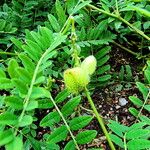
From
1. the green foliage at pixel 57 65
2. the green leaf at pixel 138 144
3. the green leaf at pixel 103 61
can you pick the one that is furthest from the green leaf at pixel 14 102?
the green leaf at pixel 103 61

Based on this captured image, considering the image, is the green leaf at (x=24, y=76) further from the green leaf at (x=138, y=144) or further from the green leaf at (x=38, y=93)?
the green leaf at (x=138, y=144)

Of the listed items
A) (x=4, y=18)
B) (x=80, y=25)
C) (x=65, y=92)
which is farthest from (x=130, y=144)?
(x=4, y=18)

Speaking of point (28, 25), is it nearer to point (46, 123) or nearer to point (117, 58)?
point (117, 58)

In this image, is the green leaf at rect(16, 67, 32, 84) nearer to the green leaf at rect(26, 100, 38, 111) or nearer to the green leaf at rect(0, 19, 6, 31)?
the green leaf at rect(26, 100, 38, 111)

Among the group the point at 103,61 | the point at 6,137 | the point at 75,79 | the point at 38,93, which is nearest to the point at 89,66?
the point at 75,79

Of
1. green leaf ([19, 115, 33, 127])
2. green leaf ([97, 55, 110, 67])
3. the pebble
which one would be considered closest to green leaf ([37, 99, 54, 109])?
green leaf ([19, 115, 33, 127])

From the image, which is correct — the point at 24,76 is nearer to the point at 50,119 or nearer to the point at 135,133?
the point at 50,119
